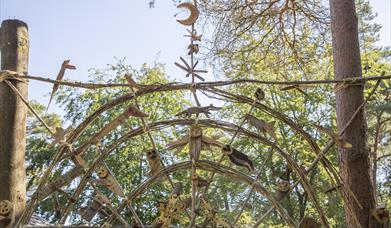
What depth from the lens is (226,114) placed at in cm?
696

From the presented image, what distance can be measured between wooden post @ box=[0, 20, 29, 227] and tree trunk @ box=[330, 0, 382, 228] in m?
1.18

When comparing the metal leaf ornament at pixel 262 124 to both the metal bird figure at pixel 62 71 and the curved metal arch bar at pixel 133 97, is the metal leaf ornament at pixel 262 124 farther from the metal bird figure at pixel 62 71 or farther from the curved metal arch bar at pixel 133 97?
the metal bird figure at pixel 62 71

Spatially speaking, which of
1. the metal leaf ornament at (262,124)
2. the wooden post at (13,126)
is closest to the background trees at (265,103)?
the wooden post at (13,126)

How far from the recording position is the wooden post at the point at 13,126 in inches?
68.0

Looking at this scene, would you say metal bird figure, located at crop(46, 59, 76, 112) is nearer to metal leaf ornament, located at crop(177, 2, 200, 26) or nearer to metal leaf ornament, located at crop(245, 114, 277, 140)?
metal leaf ornament, located at crop(177, 2, 200, 26)

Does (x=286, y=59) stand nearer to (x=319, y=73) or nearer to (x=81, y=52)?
(x=319, y=73)

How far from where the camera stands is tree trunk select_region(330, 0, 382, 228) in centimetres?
174

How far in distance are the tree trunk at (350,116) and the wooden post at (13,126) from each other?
3.86 feet

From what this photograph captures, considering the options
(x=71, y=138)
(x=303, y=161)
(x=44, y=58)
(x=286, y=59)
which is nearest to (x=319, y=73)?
(x=286, y=59)

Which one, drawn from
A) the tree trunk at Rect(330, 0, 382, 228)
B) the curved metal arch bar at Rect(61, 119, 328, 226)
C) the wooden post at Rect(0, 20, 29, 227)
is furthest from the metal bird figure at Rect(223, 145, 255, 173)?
the wooden post at Rect(0, 20, 29, 227)

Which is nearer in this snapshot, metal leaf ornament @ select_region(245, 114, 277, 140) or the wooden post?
metal leaf ornament @ select_region(245, 114, 277, 140)

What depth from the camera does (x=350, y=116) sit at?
1849 mm

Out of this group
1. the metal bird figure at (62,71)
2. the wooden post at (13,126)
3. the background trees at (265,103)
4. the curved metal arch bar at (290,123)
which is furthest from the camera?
the background trees at (265,103)

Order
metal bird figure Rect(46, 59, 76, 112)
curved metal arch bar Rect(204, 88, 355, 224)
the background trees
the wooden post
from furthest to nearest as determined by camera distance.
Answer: the background trees
the wooden post
metal bird figure Rect(46, 59, 76, 112)
curved metal arch bar Rect(204, 88, 355, 224)
